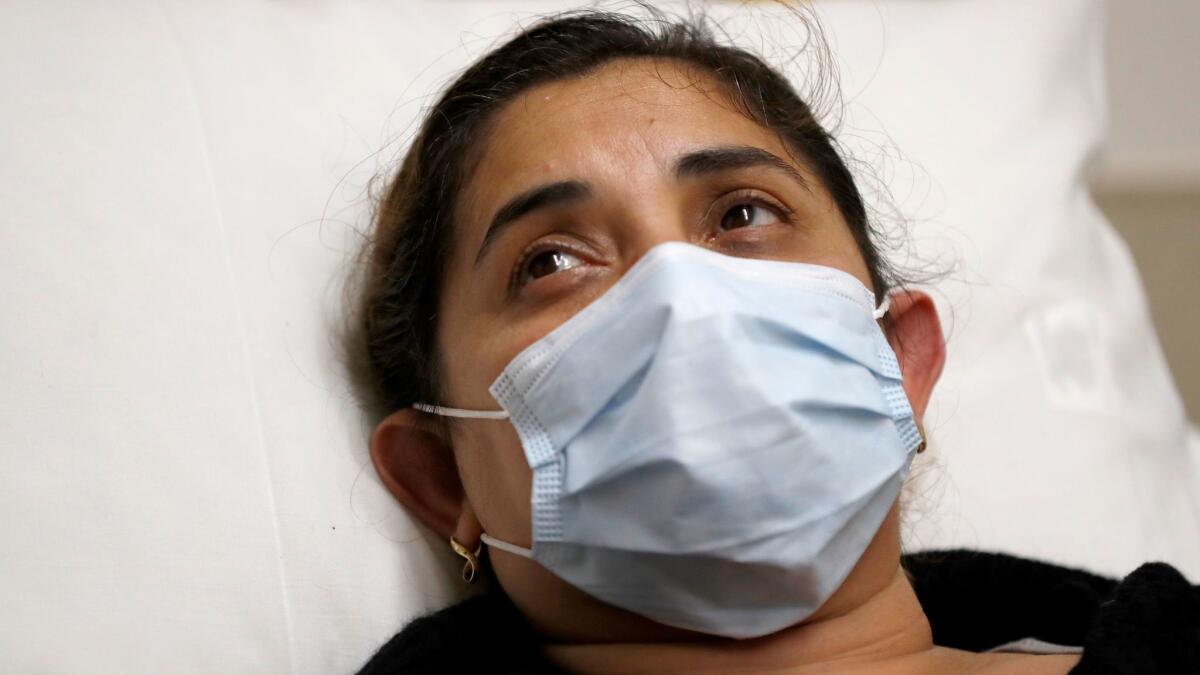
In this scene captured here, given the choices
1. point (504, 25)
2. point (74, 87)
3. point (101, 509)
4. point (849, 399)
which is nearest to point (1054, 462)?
point (849, 399)

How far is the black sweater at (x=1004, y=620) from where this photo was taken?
1.08 meters

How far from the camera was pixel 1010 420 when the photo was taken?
1675 millimetres

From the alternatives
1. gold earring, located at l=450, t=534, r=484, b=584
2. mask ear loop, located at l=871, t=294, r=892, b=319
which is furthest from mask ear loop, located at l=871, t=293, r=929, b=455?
gold earring, located at l=450, t=534, r=484, b=584

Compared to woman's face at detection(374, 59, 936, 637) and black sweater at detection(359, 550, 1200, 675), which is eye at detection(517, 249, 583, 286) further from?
black sweater at detection(359, 550, 1200, 675)

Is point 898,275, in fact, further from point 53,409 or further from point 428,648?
point 53,409

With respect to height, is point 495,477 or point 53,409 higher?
point 53,409

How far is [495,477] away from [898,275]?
61cm

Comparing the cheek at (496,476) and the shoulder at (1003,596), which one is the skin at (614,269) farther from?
the shoulder at (1003,596)

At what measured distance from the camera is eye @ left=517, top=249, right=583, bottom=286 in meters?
1.18

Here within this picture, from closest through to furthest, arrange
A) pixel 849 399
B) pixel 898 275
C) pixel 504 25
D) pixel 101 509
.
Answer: pixel 849 399 < pixel 101 509 < pixel 898 275 < pixel 504 25

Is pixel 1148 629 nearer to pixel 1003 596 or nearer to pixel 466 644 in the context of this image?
pixel 1003 596

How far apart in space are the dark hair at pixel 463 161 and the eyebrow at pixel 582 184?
0.09 meters

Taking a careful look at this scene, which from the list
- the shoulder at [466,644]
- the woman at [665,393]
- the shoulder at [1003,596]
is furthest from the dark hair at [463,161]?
the shoulder at [1003,596]

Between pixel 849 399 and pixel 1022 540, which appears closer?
pixel 849 399
